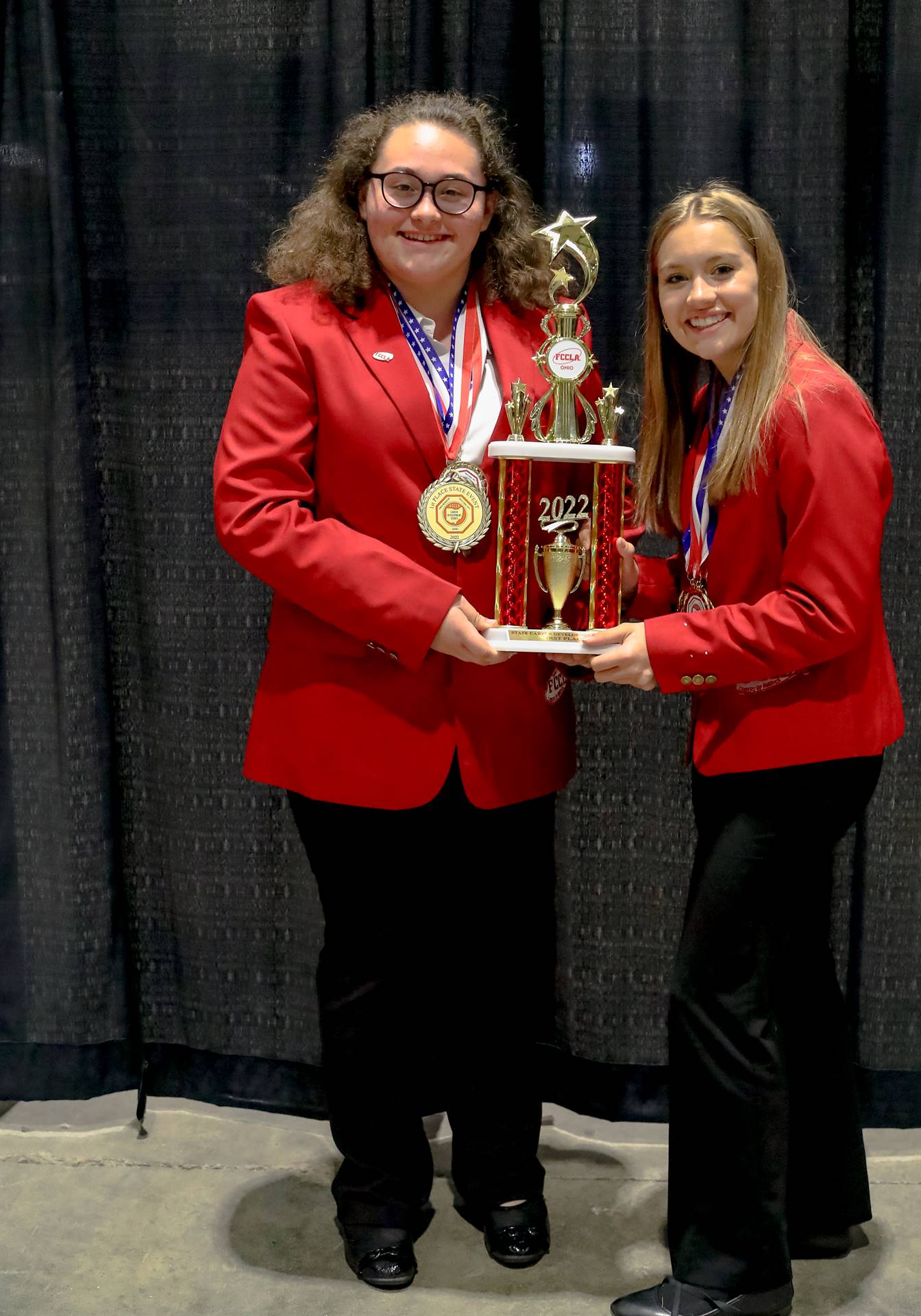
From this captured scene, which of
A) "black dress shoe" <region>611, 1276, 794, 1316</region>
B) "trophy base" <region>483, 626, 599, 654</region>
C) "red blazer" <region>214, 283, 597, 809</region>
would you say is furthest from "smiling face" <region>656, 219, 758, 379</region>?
"black dress shoe" <region>611, 1276, 794, 1316</region>

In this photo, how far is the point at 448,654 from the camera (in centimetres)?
191

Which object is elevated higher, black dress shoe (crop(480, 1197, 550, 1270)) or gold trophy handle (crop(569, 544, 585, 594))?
gold trophy handle (crop(569, 544, 585, 594))

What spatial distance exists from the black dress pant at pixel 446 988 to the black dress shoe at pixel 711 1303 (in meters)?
0.31

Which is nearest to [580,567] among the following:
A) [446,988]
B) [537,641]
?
[537,641]

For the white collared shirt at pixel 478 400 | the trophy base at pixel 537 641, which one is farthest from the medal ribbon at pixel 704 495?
the white collared shirt at pixel 478 400

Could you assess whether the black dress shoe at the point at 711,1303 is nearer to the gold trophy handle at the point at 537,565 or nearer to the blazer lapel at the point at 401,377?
the gold trophy handle at the point at 537,565

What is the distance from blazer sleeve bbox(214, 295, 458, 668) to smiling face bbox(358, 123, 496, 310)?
0.20m

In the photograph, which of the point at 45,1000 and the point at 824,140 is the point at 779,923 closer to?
the point at 824,140

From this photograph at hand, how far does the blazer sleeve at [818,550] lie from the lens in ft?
5.60

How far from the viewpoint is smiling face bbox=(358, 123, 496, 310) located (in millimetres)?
1879

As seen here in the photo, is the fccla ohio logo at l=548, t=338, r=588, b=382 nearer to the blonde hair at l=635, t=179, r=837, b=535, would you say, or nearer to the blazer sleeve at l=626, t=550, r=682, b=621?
the blonde hair at l=635, t=179, r=837, b=535

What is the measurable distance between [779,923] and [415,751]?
Result: 57cm

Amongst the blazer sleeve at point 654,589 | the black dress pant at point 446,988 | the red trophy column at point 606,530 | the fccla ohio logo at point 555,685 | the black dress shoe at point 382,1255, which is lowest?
the black dress shoe at point 382,1255

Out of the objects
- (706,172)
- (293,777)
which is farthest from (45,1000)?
(706,172)
